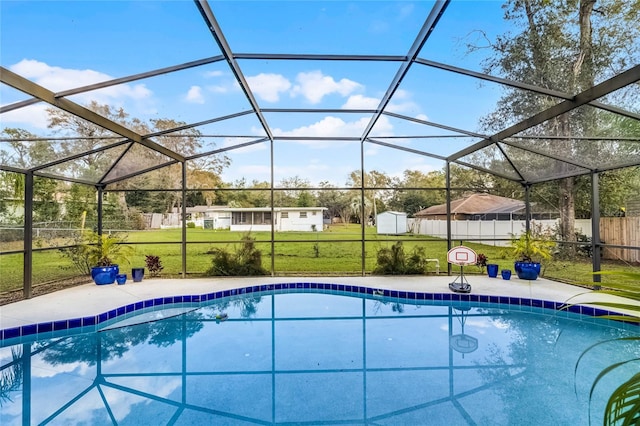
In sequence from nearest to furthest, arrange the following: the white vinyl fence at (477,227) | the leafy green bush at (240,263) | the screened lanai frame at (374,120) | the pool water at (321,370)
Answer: the pool water at (321,370), the screened lanai frame at (374,120), the leafy green bush at (240,263), the white vinyl fence at (477,227)

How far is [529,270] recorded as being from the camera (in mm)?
7812

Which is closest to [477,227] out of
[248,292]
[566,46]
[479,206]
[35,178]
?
[479,206]

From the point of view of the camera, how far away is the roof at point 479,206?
10.1 meters

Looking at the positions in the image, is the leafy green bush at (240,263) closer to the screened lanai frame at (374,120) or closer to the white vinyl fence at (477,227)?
the screened lanai frame at (374,120)

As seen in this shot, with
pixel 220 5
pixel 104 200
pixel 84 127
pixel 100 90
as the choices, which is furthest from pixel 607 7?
pixel 104 200

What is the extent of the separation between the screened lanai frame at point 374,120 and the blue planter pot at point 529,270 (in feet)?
3.73

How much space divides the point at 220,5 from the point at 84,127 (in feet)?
11.8

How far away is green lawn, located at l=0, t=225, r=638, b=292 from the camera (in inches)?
290

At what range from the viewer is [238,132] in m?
7.33

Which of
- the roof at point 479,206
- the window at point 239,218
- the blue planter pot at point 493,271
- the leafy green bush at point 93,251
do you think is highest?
the roof at point 479,206

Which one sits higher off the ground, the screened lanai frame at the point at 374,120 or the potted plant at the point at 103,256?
the screened lanai frame at the point at 374,120

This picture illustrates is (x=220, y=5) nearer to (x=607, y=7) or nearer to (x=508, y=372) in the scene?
(x=607, y=7)

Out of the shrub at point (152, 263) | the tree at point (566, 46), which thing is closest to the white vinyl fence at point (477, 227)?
the tree at point (566, 46)

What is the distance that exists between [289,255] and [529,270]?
742cm
